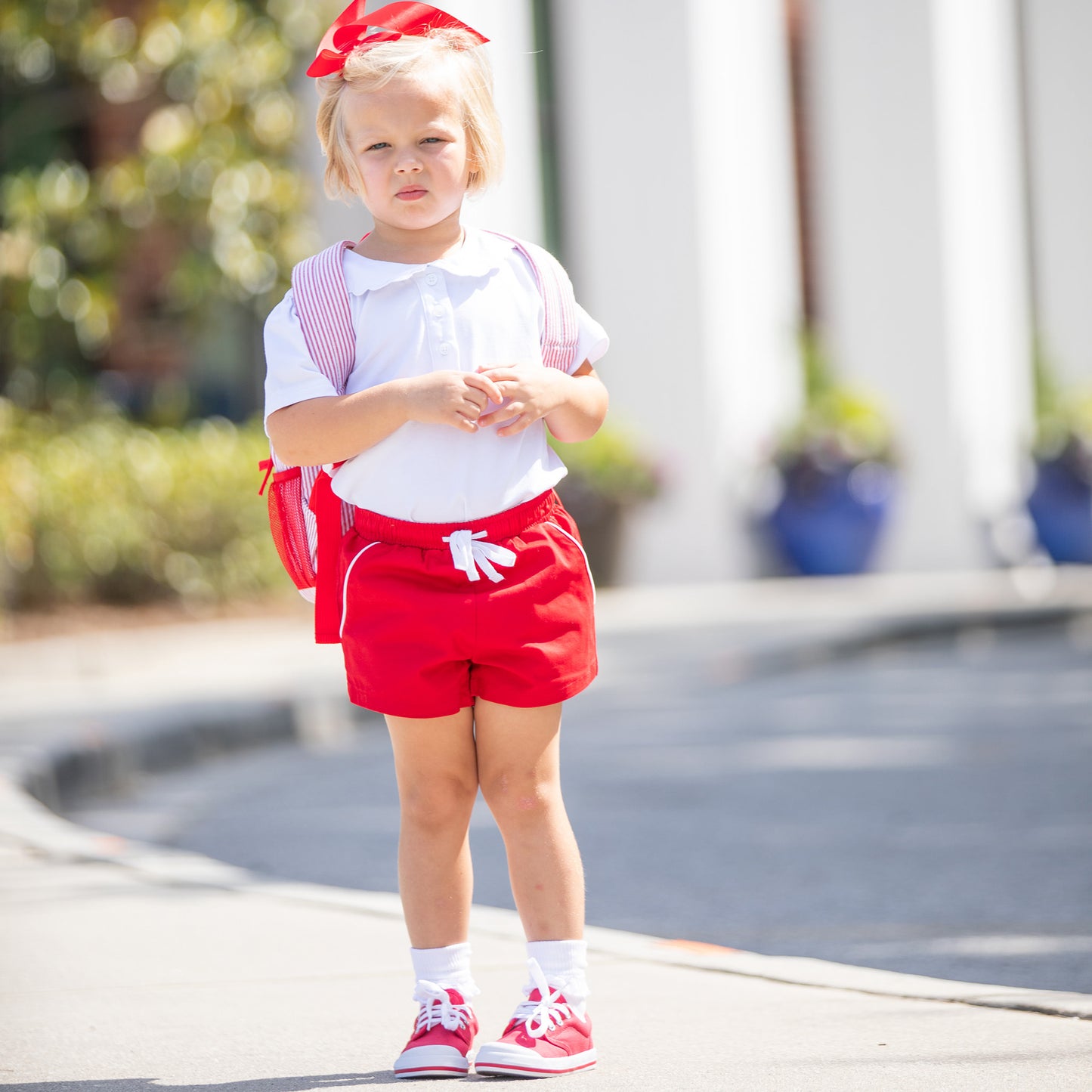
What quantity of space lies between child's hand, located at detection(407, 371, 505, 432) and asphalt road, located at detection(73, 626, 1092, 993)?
181cm

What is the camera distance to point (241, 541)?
11883 mm

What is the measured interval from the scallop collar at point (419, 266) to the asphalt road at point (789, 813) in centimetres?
191

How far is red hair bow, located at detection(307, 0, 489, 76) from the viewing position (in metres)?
3.03

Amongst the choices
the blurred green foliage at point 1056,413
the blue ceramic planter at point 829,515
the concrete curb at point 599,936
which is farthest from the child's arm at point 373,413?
the blurred green foliage at point 1056,413

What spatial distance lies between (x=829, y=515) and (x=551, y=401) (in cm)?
1141

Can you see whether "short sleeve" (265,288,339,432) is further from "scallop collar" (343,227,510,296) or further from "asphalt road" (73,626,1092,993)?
"asphalt road" (73,626,1092,993)

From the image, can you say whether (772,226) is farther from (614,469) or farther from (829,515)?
(614,469)

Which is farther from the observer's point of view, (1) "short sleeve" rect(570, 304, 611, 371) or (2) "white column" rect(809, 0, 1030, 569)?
(2) "white column" rect(809, 0, 1030, 569)

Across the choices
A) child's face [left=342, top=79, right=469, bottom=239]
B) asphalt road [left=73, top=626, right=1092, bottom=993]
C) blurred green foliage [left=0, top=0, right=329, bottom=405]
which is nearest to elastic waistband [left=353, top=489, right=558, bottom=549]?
child's face [left=342, top=79, right=469, bottom=239]

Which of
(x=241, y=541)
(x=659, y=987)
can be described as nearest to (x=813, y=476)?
(x=241, y=541)

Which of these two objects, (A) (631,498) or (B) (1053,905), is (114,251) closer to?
(A) (631,498)

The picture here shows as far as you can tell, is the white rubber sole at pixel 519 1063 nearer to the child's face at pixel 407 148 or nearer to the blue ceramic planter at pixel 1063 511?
the child's face at pixel 407 148

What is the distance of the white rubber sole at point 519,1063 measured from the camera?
2955mm

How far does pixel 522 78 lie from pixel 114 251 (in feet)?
11.5
